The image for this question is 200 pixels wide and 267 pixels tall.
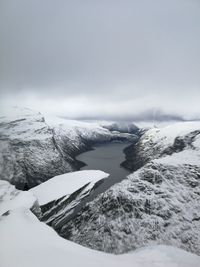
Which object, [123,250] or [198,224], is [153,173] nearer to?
[198,224]

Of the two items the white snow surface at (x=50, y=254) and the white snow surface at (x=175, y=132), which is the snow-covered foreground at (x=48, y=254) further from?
the white snow surface at (x=175, y=132)

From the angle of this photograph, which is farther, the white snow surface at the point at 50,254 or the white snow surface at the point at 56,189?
the white snow surface at the point at 56,189

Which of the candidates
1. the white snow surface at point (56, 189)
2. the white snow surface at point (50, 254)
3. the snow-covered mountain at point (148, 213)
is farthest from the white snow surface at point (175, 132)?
the white snow surface at point (50, 254)

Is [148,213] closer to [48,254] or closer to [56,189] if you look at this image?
[56,189]

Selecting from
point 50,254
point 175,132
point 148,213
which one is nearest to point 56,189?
point 148,213

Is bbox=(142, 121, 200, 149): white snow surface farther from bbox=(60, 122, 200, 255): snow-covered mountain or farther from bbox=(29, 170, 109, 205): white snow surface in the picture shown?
bbox=(60, 122, 200, 255): snow-covered mountain
